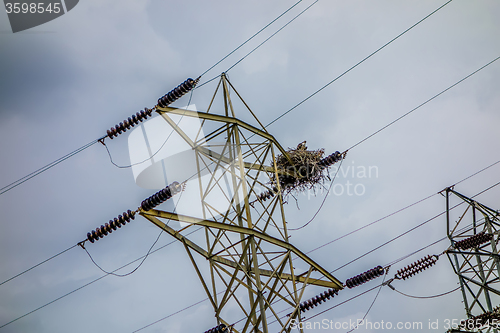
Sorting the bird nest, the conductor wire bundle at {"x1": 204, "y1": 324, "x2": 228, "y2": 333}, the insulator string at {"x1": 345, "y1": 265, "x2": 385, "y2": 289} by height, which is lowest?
the conductor wire bundle at {"x1": 204, "y1": 324, "x2": 228, "y2": 333}

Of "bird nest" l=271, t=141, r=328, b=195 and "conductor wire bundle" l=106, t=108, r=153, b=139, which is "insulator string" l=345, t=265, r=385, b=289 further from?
"conductor wire bundle" l=106, t=108, r=153, b=139

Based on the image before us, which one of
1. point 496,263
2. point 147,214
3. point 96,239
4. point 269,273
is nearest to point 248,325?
point 269,273

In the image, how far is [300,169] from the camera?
12734 mm

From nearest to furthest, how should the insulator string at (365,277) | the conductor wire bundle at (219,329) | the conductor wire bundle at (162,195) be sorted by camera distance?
the conductor wire bundle at (219,329) → the conductor wire bundle at (162,195) → the insulator string at (365,277)

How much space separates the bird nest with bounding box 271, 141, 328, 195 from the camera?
1266cm

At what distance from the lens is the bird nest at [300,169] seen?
1266cm

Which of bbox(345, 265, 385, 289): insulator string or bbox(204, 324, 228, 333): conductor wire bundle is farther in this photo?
bbox(345, 265, 385, 289): insulator string

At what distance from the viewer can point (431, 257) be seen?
12.4 metres

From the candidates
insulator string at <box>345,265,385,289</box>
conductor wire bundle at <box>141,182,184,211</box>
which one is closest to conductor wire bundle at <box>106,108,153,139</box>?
conductor wire bundle at <box>141,182,184,211</box>

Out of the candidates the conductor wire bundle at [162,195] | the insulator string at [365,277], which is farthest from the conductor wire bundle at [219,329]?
the insulator string at [365,277]

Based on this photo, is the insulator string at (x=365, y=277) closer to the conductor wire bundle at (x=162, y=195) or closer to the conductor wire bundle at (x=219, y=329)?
the conductor wire bundle at (x=219, y=329)

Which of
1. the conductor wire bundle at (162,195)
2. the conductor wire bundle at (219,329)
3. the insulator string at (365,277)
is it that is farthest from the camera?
the insulator string at (365,277)

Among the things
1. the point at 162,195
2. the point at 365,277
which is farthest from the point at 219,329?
the point at 365,277

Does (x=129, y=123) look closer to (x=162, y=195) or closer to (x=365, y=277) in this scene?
(x=162, y=195)
